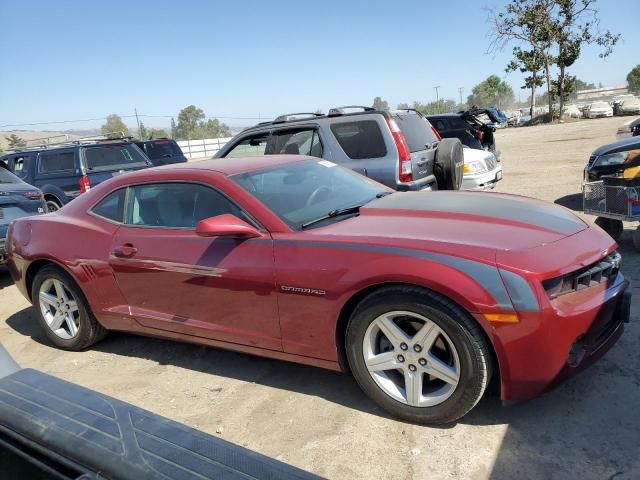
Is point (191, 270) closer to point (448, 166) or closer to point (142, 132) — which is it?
point (448, 166)

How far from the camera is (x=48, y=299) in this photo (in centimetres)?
454

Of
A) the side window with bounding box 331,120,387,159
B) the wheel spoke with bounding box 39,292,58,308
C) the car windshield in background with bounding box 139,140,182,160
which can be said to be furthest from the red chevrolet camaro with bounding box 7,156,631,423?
the car windshield in background with bounding box 139,140,182,160

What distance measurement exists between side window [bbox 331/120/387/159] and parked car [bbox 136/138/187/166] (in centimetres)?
808

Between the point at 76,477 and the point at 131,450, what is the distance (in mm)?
172

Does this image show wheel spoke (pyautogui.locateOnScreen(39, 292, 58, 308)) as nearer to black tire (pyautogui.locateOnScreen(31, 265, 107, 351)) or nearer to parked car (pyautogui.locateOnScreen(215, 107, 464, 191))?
black tire (pyautogui.locateOnScreen(31, 265, 107, 351))

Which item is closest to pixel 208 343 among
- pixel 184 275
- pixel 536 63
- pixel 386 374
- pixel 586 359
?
pixel 184 275

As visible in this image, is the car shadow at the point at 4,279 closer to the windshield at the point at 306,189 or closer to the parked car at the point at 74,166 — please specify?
the parked car at the point at 74,166

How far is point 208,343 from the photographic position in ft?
11.8

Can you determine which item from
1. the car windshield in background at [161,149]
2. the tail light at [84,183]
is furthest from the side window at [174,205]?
the car windshield in background at [161,149]

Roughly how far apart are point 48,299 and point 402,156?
3967 mm

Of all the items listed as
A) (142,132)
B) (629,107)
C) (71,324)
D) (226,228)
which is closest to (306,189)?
(226,228)

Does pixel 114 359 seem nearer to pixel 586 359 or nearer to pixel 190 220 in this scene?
pixel 190 220

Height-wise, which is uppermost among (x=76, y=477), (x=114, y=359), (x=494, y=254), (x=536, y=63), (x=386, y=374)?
(x=536, y=63)

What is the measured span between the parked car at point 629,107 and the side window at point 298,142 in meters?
40.6
